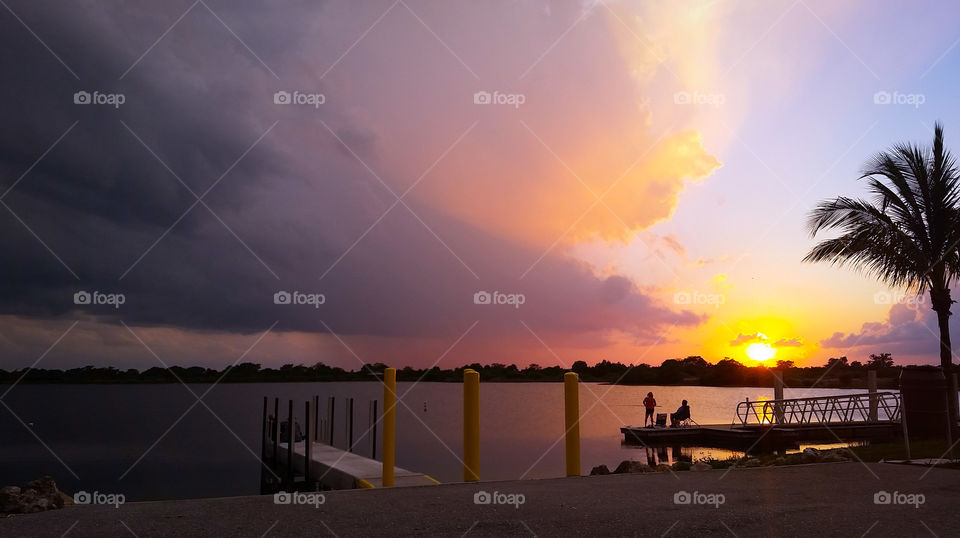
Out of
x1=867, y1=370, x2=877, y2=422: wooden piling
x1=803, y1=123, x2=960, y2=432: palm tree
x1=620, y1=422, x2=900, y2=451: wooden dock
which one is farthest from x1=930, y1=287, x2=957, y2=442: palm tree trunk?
x1=867, y1=370, x2=877, y2=422: wooden piling

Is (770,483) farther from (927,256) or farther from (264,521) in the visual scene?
(927,256)

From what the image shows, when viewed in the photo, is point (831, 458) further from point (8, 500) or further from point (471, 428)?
point (8, 500)

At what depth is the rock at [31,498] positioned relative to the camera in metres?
7.87

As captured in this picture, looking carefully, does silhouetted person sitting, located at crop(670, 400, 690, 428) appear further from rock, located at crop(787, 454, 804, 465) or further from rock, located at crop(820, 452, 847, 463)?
rock, located at crop(820, 452, 847, 463)

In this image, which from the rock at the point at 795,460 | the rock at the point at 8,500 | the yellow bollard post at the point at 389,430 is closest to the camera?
the rock at the point at 8,500

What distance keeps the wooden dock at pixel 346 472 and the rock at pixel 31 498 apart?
5252 mm

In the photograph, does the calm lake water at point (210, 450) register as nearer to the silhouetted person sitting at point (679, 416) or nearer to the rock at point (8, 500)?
the silhouetted person sitting at point (679, 416)

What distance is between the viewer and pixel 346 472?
64.0 ft

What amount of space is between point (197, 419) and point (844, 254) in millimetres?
71527

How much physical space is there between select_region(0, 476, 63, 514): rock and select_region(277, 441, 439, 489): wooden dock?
5252 millimetres

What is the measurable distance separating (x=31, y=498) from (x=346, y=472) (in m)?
11.9

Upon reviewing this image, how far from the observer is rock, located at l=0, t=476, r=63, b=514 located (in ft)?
25.8

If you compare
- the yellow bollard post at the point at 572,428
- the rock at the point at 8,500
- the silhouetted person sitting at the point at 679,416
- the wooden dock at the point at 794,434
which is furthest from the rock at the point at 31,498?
the silhouetted person sitting at the point at 679,416

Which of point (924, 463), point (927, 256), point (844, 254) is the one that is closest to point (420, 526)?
point (924, 463)
